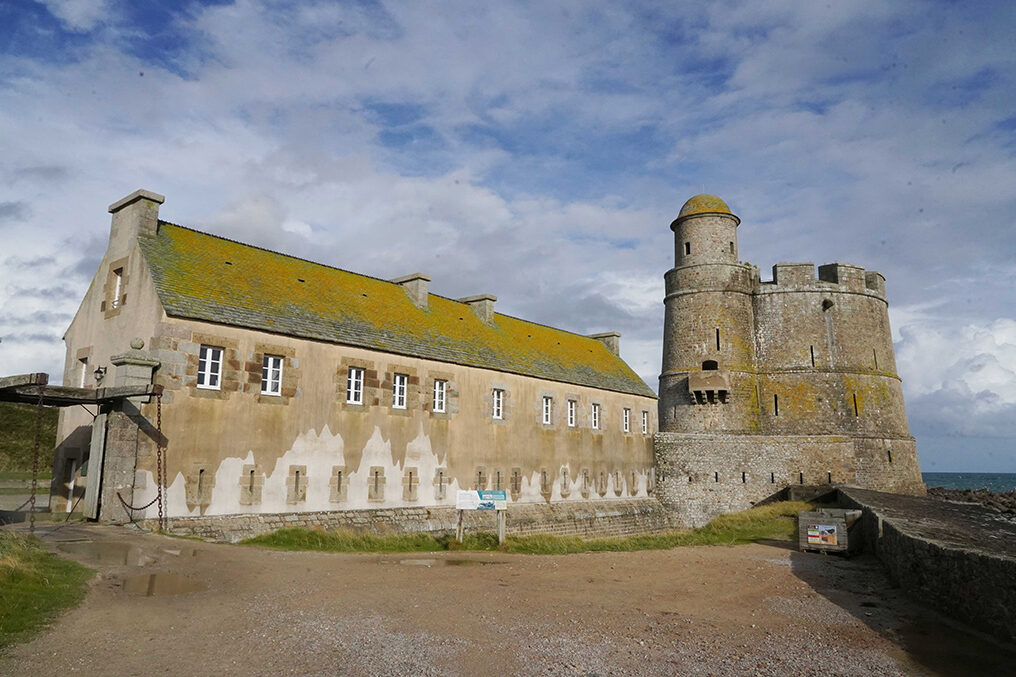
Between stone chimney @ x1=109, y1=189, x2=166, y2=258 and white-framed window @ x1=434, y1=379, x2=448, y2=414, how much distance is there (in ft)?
34.2

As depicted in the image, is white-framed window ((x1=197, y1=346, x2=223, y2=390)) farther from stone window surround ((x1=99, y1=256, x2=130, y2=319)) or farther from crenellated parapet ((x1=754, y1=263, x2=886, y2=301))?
crenellated parapet ((x1=754, y1=263, x2=886, y2=301))

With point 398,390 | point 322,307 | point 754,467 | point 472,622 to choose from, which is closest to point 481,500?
point 398,390

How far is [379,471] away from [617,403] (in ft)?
51.5

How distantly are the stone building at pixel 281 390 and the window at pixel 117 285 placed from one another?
6 centimetres

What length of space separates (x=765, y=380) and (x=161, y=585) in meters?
33.8

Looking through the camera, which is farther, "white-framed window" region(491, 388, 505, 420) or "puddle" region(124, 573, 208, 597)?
"white-framed window" region(491, 388, 505, 420)

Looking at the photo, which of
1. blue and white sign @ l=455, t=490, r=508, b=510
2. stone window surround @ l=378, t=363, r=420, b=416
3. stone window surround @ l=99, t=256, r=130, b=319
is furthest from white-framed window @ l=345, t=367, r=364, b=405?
stone window surround @ l=99, t=256, r=130, b=319

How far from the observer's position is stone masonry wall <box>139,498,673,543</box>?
17.4m

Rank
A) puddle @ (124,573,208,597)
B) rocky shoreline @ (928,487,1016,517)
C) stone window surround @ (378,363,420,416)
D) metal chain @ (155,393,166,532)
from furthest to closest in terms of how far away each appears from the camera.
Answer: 1. rocky shoreline @ (928,487,1016,517)
2. stone window surround @ (378,363,420,416)
3. metal chain @ (155,393,166,532)
4. puddle @ (124,573,208,597)

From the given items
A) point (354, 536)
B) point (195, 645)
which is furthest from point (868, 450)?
point (195, 645)

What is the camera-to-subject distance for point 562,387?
30.7 metres

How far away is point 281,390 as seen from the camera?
19.5 meters

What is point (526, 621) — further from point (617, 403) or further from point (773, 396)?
point (773, 396)

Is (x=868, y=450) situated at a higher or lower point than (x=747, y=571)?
higher
